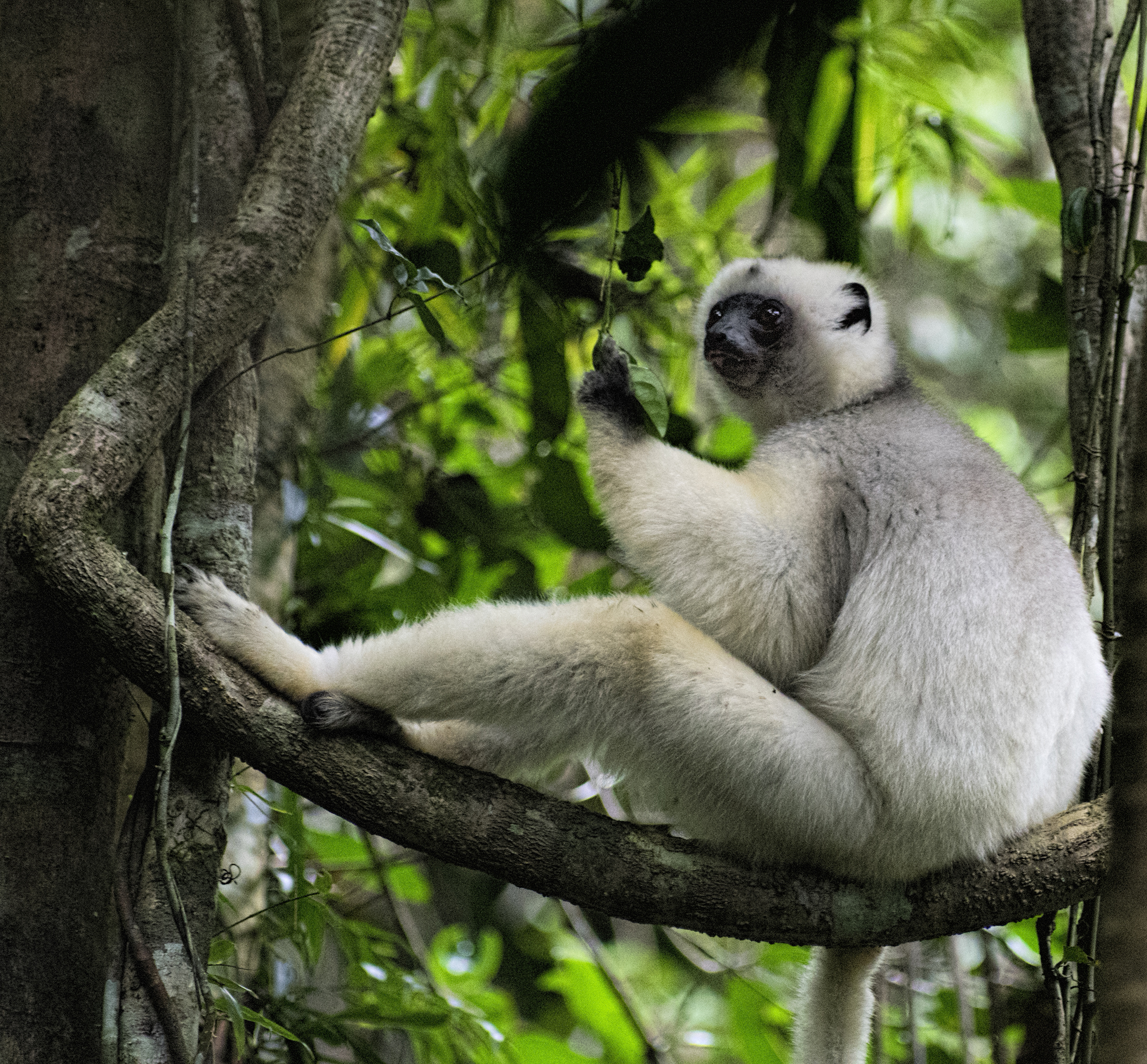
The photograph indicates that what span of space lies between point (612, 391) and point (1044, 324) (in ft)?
7.71

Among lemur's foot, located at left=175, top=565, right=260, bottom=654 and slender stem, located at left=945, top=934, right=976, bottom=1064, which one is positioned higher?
lemur's foot, located at left=175, top=565, right=260, bottom=654

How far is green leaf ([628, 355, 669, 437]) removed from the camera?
136 inches

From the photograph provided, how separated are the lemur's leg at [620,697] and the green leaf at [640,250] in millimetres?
1075

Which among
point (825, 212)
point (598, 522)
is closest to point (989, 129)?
point (825, 212)

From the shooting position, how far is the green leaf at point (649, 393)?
11.4ft

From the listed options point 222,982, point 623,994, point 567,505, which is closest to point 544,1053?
point 623,994

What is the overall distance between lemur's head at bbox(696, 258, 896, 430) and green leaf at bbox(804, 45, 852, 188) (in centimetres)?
43

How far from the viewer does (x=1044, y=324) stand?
4805 millimetres

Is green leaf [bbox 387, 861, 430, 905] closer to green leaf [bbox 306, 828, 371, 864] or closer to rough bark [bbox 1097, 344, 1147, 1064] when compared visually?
green leaf [bbox 306, 828, 371, 864]

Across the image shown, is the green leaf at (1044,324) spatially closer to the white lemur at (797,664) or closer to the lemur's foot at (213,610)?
the white lemur at (797,664)

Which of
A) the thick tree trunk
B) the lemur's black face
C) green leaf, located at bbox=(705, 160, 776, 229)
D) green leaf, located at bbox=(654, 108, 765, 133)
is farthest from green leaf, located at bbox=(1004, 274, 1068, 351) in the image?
the thick tree trunk

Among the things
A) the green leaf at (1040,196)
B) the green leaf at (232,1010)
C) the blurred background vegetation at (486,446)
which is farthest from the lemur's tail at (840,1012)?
the green leaf at (1040,196)

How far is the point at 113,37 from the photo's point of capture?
3.28 meters

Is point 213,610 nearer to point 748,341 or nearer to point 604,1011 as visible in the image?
point 748,341
